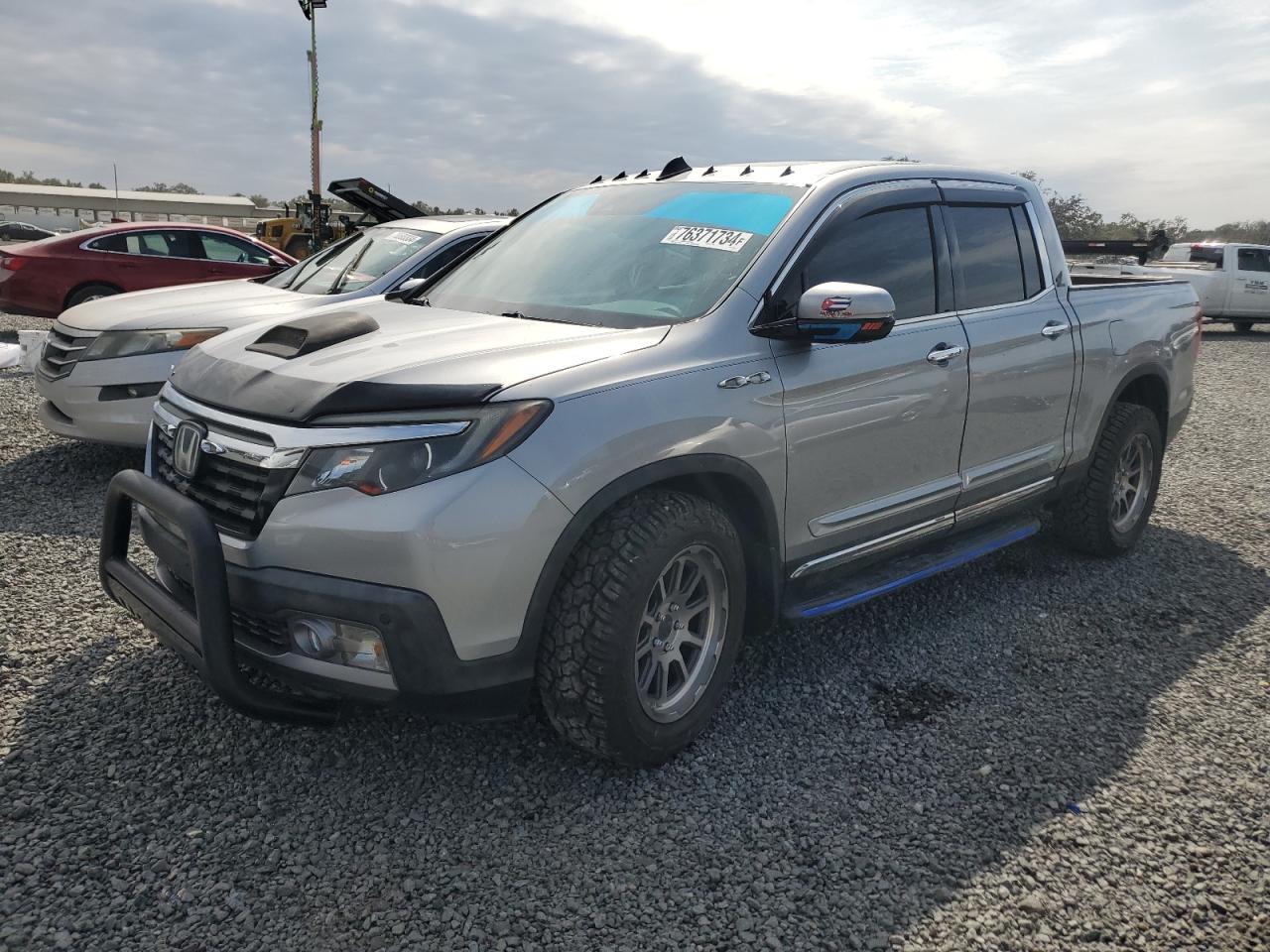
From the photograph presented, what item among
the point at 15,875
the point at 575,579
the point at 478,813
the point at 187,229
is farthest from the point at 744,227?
the point at 187,229

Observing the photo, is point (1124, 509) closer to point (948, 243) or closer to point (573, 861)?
point (948, 243)

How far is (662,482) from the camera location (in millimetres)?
3008

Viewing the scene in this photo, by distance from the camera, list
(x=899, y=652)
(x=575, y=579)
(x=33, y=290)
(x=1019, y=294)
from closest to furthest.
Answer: (x=575, y=579), (x=899, y=652), (x=1019, y=294), (x=33, y=290)

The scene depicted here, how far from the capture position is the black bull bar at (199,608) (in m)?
2.60

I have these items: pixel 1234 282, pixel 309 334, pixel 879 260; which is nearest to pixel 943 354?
pixel 879 260

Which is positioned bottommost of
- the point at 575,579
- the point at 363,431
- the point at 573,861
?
the point at 573,861

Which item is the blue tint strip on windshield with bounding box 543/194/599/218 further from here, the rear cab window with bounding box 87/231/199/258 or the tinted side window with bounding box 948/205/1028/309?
the rear cab window with bounding box 87/231/199/258

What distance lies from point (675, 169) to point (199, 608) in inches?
105

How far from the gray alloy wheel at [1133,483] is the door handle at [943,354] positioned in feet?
5.89

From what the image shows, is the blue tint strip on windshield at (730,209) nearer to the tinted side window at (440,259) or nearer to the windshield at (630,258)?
the windshield at (630,258)

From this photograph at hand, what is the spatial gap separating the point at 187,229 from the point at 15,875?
1068 centimetres

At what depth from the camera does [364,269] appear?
267 inches

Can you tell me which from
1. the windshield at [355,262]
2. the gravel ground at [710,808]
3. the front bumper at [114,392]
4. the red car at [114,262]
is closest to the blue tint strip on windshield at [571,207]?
the gravel ground at [710,808]

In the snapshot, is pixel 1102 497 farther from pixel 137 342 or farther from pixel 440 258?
pixel 137 342
